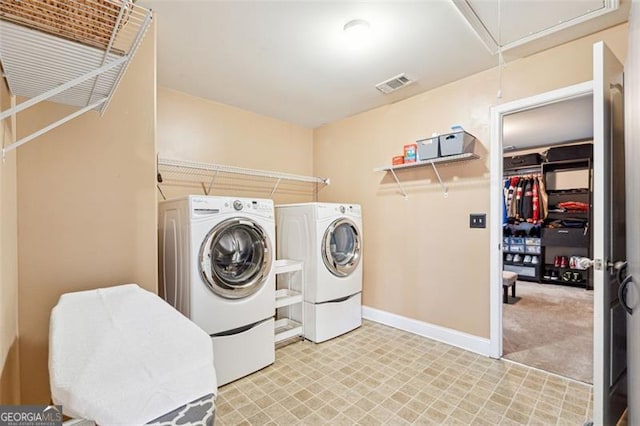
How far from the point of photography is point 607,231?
4.38 feet

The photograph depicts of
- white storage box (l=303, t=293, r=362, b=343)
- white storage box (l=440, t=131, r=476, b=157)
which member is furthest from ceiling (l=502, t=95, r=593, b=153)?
white storage box (l=303, t=293, r=362, b=343)

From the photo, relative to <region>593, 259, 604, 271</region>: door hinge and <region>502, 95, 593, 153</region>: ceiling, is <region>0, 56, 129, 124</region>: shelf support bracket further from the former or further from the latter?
<region>502, 95, 593, 153</region>: ceiling

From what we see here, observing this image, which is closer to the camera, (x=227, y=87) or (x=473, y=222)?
(x=473, y=222)

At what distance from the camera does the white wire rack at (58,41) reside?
81 centimetres

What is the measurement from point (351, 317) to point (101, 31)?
2726mm

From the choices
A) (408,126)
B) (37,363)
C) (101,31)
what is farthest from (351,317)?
(101,31)

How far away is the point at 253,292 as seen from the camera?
209cm

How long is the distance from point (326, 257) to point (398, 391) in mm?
1159

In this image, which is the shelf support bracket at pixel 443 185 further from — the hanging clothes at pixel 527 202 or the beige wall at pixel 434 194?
the hanging clothes at pixel 527 202

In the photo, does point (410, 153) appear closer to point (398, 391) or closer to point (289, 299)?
point (289, 299)

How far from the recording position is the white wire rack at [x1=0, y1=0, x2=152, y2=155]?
0.81 meters

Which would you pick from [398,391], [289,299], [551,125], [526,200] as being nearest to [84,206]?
[289,299]

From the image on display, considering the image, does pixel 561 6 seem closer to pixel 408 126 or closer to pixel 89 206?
pixel 408 126

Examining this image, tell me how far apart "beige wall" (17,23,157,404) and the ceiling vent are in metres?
1.78
